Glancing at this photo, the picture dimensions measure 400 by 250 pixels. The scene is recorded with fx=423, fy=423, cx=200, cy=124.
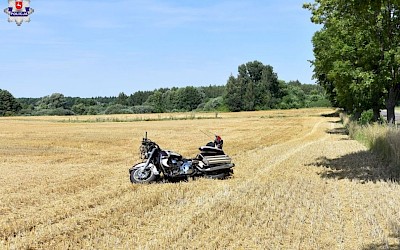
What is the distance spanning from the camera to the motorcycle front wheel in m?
12.0

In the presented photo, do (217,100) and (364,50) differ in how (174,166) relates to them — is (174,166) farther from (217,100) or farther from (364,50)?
(217,100)

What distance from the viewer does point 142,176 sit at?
39.7 feet

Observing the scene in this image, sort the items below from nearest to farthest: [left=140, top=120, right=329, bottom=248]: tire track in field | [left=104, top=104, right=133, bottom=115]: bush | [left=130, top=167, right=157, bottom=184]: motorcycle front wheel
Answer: [left=140, top=120, right=329, bottom=248]: tire track in field < [left=130, top=167, right=157, bottom=184]: motorcycle front wheel < [left=104, top=104, right=133, bottom=115]: bush

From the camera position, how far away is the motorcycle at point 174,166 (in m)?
12.1

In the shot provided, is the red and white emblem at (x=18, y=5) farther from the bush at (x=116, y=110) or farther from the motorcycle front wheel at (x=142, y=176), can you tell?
the bush at (x=116, y=110)

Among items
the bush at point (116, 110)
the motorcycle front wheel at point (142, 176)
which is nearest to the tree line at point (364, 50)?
the motorcycle front wheel at point (142, 176)

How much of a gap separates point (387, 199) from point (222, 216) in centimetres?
400

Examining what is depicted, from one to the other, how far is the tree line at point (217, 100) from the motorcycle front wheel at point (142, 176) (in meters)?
95.9

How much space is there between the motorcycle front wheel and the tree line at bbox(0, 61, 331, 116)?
95907 millimetres

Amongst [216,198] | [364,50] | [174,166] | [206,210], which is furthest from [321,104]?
[206,210]

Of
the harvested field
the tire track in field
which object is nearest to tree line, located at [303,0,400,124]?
the harvested field

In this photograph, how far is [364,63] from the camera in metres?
22.0

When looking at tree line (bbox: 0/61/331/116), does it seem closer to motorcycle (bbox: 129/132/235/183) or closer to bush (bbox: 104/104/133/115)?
bush (bbox: 104/104/133/115)

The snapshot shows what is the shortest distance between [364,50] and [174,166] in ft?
44.7
